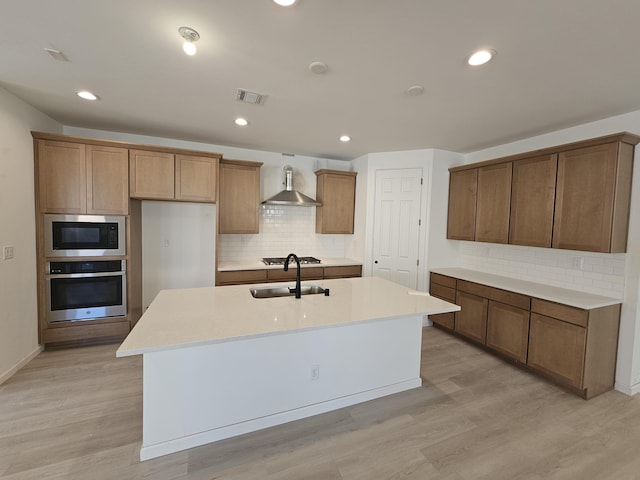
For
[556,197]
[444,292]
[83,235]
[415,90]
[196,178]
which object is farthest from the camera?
[444,292]

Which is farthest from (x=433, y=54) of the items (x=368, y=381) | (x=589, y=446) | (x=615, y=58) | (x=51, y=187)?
(x=51, y=187)

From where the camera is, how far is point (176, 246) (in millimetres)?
3775

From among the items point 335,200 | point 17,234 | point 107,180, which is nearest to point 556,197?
point 335,200

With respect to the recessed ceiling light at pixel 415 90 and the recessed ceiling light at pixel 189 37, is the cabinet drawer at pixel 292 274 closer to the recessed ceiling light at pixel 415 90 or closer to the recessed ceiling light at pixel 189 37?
the recessed ceiling light at pixel 415 90

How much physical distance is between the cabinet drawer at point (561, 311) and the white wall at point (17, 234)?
5.04 meters

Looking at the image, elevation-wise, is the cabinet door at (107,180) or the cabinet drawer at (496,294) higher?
the cabinet door at (107,180)

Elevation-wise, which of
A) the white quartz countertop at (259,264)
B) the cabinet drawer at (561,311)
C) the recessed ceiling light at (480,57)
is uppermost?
the recessed ceiling light at (480,57)

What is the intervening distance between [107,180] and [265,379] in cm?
286

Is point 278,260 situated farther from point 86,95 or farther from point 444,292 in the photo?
point 86,95

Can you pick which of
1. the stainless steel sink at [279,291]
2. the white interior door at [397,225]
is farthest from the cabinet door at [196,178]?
the white interior door at [397,225]

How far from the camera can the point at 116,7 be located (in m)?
1.46

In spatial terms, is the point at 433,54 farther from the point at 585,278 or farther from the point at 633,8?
the point at 585,278

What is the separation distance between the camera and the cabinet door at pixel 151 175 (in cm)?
324

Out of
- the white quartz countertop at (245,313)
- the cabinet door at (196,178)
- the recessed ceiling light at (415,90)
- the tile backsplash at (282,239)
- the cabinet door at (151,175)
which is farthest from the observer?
the tile backsplash at (282,239)
